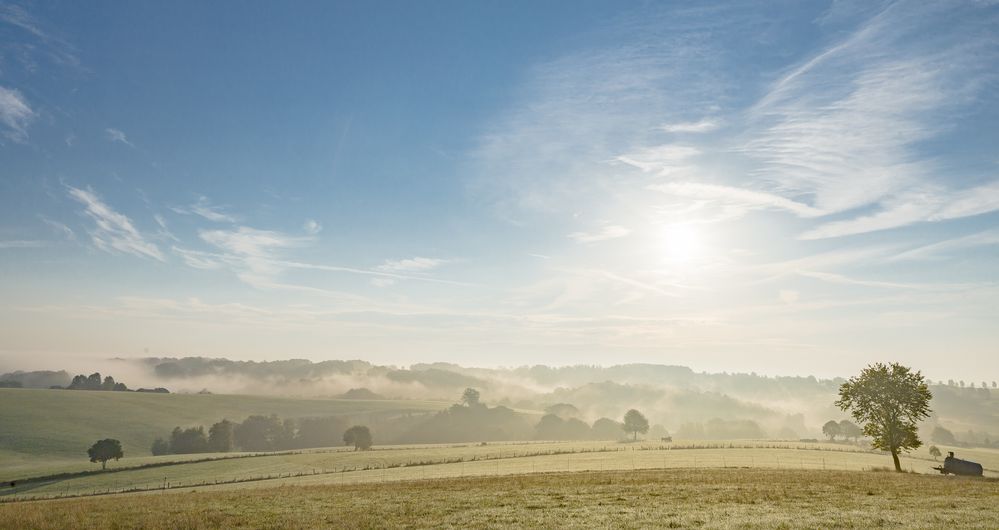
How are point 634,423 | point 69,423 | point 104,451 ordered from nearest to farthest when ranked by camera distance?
point 104,451, point 69,423, point 634,423

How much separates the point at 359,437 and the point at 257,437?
2015 inches

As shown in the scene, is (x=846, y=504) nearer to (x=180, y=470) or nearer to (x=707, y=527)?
(x=707, y=527)

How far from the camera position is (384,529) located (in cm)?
2522

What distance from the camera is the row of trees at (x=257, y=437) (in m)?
152

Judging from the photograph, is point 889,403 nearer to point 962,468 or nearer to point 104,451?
point 962,468

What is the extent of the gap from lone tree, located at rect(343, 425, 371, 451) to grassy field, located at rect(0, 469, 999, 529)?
10447 centimetres

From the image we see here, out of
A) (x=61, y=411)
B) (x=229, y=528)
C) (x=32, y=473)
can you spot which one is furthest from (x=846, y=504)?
(x=61, y=411)

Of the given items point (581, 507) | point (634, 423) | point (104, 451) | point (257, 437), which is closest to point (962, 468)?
point (581, 507)

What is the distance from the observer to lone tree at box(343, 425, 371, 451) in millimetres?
143875

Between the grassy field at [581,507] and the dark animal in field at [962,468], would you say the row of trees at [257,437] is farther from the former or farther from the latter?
the dark animal in field at [962,468]

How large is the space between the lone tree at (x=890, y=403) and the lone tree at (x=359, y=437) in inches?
4503

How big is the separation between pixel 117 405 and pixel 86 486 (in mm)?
133819

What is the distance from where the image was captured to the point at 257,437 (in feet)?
573

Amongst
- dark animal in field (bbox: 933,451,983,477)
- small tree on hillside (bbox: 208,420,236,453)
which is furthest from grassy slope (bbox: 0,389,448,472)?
dark animal in field (bbox: 933,451,983,477)
